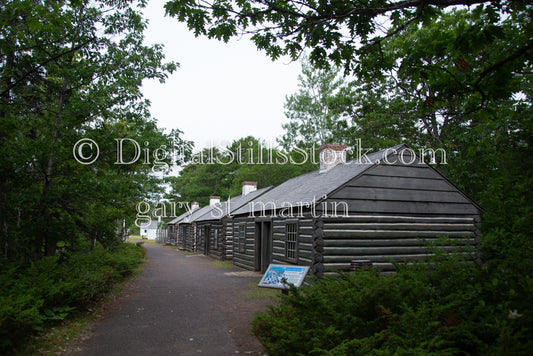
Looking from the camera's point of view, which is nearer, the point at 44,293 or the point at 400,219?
the point at 44,293

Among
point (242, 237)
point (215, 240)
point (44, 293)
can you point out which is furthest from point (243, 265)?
point (44, 293)

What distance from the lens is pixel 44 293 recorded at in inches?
255

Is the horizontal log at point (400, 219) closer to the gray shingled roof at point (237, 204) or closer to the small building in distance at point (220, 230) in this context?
the small building in distance at point (220, 230)

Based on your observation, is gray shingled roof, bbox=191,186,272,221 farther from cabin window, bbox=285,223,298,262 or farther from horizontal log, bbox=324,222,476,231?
horizontal log, bbox=324,222,476,231

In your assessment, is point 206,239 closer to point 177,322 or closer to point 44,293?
point 177,322

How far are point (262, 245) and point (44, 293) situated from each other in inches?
400

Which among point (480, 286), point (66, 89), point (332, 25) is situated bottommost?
→ point (480, 286)

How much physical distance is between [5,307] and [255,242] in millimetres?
12312

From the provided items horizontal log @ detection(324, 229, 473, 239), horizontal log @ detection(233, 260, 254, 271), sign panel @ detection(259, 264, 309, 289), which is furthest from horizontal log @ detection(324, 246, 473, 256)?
horizontal log @ detection(233, 260, 254, 271)

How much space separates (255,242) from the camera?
16.6 m

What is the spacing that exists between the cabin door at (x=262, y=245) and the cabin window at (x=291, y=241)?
2.24 m

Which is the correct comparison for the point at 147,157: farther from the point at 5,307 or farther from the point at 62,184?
the point at 5,307

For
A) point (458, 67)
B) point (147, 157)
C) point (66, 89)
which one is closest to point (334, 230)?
Result: point (147, 157)

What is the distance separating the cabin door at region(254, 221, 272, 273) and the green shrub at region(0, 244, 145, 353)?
7234 mm
